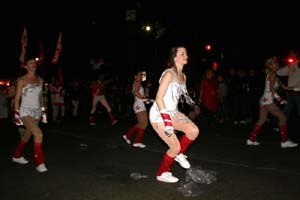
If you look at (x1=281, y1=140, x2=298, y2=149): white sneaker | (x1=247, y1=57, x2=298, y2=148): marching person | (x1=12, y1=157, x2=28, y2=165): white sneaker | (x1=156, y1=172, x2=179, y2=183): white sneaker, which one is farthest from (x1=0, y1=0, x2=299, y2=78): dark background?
(x1=156, y1=172, x2=179, y2=183): white sneaker

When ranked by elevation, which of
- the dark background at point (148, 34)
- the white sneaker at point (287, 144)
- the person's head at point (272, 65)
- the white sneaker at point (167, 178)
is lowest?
the white sneaker at point (167, 178)

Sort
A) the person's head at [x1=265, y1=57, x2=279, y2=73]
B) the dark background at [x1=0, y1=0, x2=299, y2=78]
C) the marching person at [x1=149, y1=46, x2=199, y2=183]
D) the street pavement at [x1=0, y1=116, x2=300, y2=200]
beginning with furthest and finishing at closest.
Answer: the dark background at [x1=0, y1=0, x2=299, y2=78]
the person's head at [x1=265, y1=57, x2=279, y2=73]
the marching person at [x1=149, y1=46, x2=199, y2=183]
the street pavement at [x1=0, y1=116, x2=300, y2=200]

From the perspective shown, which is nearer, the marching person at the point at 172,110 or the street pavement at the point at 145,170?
the street pavement at the point at 145,170

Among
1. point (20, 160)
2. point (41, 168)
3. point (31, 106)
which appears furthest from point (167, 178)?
point (20, 160)

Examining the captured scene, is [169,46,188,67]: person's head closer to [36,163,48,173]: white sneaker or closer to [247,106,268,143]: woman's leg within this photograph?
[36,163,48,173]: white sneaker

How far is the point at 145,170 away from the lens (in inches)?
257

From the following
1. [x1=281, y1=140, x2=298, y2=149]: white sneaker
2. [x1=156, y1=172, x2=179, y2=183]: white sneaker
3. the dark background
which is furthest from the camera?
the dark background

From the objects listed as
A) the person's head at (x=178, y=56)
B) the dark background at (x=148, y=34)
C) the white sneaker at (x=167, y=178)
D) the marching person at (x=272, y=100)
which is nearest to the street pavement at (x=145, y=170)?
the white sneaker at (x=167, y=178)

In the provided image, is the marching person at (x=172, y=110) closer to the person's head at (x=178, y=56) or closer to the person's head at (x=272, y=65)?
the person's head at (x=178, y=56)

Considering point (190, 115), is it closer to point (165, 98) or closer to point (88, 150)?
point (88, 150)

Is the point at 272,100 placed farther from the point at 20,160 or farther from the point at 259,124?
the point at 20,160

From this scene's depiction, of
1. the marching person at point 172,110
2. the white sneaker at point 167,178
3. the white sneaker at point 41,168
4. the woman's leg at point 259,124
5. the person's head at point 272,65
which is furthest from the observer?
the woman's leg at point 259,124

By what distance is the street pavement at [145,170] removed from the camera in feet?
17.2

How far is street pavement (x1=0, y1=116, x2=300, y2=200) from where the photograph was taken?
17.2 ft
